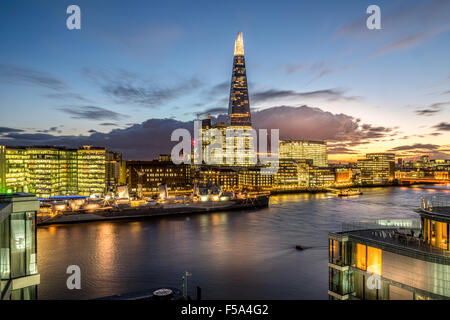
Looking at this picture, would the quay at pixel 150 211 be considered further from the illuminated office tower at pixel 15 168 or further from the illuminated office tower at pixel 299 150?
the illuminated office tower at pixel 299 150

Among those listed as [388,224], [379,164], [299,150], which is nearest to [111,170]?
[388,224]

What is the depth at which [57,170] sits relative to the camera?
40.1 metres

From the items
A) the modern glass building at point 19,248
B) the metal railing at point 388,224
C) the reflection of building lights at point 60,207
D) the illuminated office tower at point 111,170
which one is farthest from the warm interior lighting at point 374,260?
the illuminated office tower at point 111,170

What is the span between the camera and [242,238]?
58.9 ft

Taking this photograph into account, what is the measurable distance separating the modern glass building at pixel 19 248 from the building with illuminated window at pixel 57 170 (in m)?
35.9

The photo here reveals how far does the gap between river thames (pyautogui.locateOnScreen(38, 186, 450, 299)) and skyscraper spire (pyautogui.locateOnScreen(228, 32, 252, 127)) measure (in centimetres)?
5732

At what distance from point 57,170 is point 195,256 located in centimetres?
3232

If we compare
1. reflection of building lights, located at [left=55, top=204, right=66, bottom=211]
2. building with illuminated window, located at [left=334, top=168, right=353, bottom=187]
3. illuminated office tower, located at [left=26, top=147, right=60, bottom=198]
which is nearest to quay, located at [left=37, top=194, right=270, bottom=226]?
reflection of building lights, located at [left=55, top=204, right=66, bottom=211]

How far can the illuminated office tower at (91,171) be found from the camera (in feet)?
133

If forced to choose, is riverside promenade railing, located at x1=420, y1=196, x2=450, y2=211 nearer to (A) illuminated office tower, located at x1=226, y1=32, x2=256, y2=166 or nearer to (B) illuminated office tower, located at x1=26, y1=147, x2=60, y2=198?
(B) illuminated office tower, located at x1=26, y1=147, x2=60, y2=198

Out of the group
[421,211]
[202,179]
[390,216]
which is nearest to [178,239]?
[421,211]
